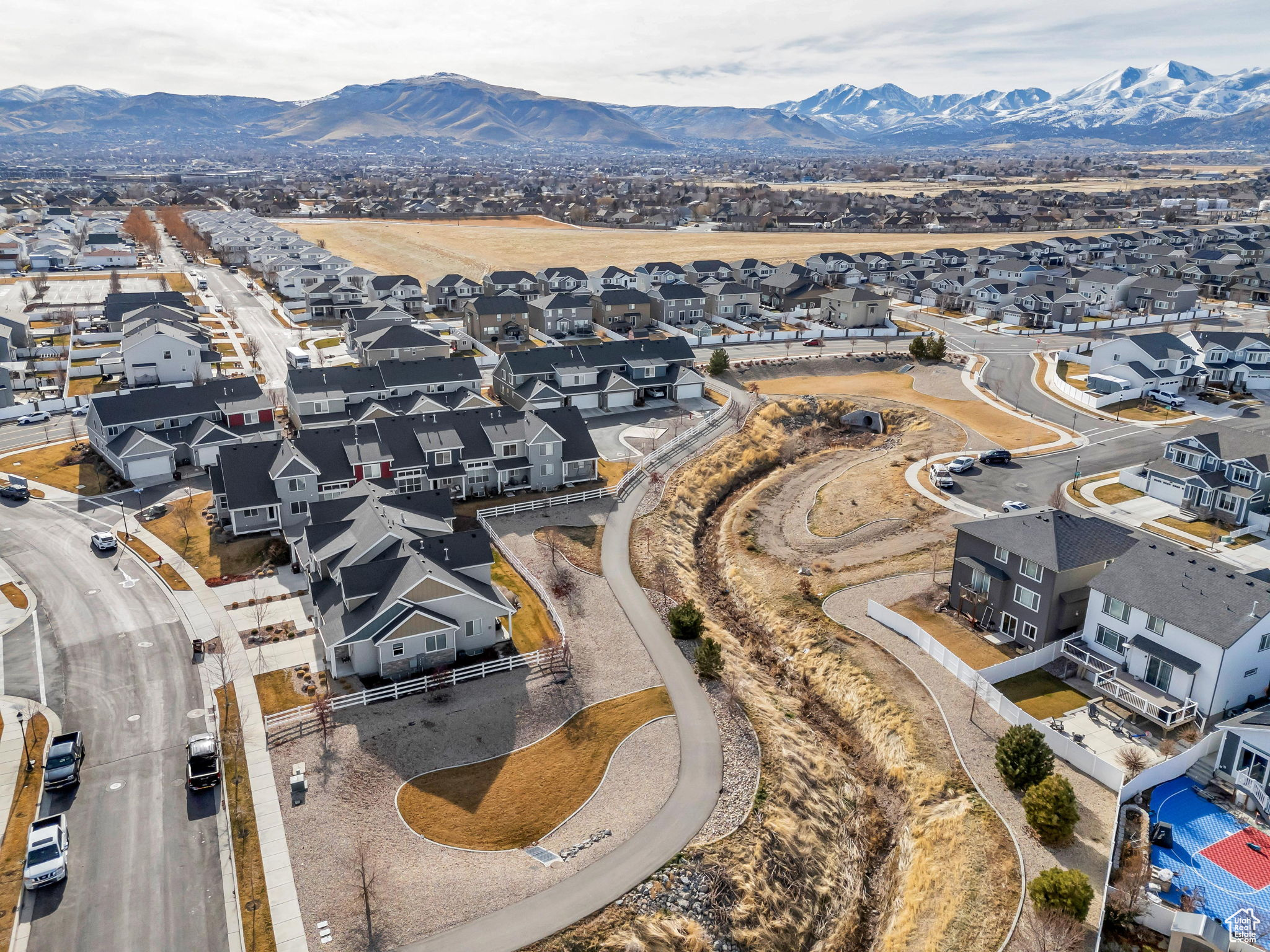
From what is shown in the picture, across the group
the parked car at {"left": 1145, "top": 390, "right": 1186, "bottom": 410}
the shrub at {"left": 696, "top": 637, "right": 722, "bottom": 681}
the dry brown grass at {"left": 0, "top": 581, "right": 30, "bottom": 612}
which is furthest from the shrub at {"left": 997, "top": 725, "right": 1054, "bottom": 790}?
the parked car at {"left": 1145, "top": 390, "right": 1186, "bottom": 410}

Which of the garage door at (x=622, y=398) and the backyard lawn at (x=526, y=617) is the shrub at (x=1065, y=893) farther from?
the garage door at (x=622, y=398)

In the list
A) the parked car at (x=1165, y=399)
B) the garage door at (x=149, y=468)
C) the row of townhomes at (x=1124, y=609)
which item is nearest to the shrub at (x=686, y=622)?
the row of townhomes at (x=1124, y=609)

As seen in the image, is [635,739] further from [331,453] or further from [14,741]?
[331,453]

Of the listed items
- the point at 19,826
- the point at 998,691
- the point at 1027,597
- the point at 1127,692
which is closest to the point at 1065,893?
the point at 998,691

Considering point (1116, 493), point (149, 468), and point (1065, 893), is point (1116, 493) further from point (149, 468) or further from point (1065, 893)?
point (149, 468)

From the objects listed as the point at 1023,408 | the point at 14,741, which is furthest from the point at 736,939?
the point at 1023,408
